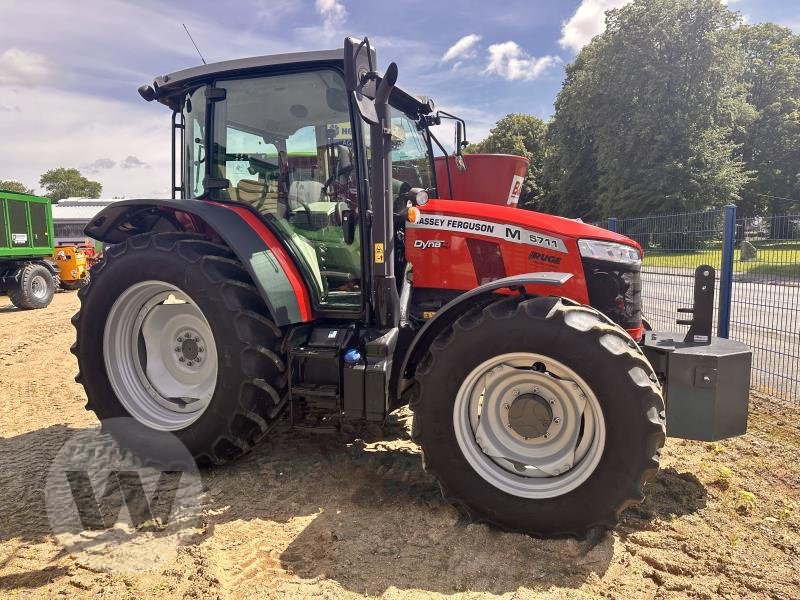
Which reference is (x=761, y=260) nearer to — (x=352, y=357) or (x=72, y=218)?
(x=352, y=357)

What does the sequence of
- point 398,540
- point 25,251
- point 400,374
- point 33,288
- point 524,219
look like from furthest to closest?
1. point 25,251
2. point 33,288
3. point 524,219
4. point 400,374
5. point 398,540

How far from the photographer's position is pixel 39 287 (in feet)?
42.7

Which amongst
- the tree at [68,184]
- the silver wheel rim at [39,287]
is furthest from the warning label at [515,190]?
the tree at [68,184]

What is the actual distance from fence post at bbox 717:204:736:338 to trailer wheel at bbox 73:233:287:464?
4.17m

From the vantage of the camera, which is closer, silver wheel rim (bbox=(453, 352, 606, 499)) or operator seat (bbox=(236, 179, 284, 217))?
silver wheel rim (bbox=(453, 352, 606, 499))

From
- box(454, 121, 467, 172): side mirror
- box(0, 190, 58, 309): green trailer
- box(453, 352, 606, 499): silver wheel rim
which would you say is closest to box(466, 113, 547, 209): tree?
box(0, 190, 58, 309): green trailer

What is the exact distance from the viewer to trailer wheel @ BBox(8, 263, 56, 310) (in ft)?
40.9

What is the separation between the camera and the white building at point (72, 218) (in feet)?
103

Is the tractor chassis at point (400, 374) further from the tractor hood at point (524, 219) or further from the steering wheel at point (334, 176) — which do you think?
the steering wheel at point (334, 176)

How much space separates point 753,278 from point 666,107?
83.5 feet

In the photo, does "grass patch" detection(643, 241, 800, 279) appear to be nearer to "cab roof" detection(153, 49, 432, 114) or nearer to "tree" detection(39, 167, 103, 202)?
"cab roof" detection(153, 49, 432, 114)

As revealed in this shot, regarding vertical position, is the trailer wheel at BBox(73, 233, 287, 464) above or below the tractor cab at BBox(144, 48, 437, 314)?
below

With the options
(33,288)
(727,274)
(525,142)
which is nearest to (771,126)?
(525,142)

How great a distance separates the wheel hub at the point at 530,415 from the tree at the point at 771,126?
33174 millimetres
